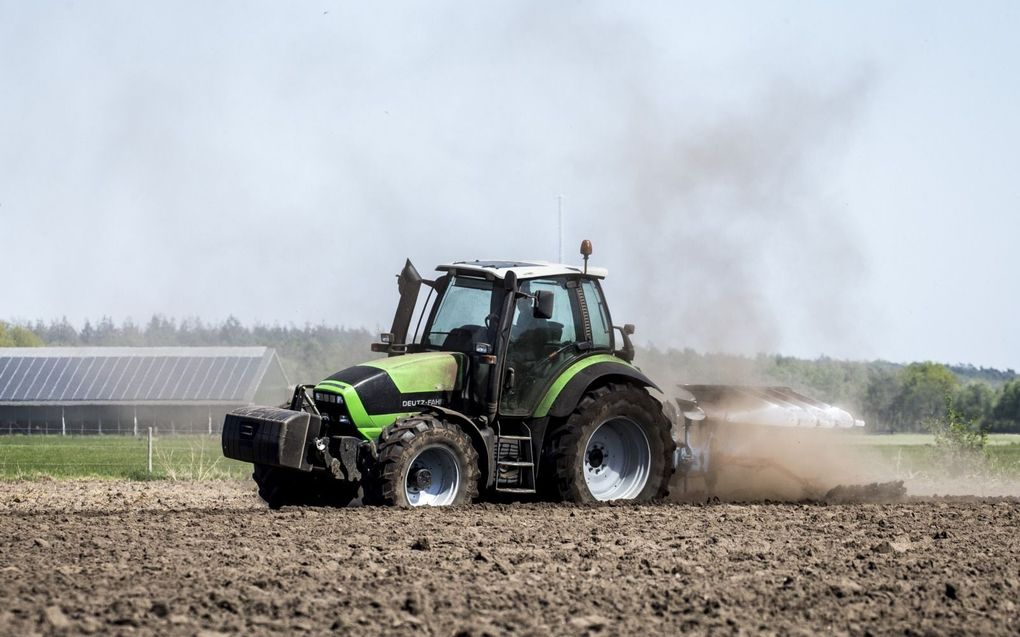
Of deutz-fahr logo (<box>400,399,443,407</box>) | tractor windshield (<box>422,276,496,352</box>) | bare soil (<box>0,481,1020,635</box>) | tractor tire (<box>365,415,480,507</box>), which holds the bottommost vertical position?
bare soil (<box>0,481,1020,635</box>)

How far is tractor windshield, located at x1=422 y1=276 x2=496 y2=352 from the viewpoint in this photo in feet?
40.8

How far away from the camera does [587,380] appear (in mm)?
12445

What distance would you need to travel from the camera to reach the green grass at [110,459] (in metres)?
20.5

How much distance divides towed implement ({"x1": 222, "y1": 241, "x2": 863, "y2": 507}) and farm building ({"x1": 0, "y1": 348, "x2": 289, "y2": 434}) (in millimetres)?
36112

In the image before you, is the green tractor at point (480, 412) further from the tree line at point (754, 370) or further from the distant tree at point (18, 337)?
the distant tree at point (18, 337)

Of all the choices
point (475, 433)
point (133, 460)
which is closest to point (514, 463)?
point (475, 433)

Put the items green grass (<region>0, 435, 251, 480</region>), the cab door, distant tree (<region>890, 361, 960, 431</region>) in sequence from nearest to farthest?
the cab door
green grass (<region>0, 435, 251, 480</region>)
distant tree (<region>890, 361, 960, 431</region>)

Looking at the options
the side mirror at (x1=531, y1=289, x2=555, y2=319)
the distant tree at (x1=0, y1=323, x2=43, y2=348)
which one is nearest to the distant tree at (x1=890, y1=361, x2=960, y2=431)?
the side mirror at (x1=531, y1=289, x2=555, y2=319)

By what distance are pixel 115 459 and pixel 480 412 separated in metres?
19.2

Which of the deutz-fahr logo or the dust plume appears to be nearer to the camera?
the deutz-fahr logo

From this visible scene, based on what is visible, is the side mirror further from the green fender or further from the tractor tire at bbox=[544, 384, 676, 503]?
the tractor tire at bbox=[544, 384, 676, 503]

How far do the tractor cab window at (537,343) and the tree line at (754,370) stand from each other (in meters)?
2.61

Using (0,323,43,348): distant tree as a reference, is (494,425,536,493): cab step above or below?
below

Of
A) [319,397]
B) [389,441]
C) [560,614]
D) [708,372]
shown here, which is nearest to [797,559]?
[560,614]
